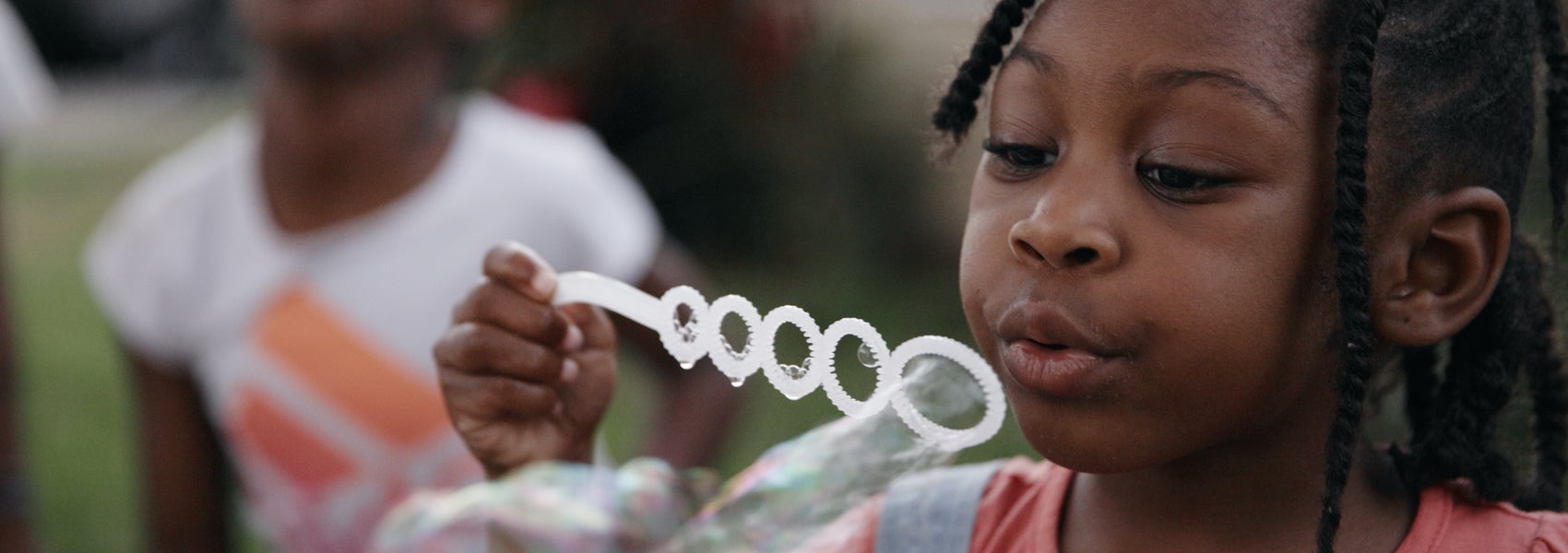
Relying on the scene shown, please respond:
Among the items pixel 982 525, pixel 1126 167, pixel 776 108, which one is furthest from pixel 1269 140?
pixel 776 108

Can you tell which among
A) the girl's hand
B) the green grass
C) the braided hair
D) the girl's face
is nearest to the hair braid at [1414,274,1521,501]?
the braided hair

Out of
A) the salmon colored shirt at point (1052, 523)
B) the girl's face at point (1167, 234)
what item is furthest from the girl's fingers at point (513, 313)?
the girl's face at point (1167, 234)

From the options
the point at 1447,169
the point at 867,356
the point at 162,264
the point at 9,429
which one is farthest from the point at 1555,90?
the point at 9,429

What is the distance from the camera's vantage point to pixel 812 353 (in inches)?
51.2

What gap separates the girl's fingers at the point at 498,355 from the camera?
1497 mm

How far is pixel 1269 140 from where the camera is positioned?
1.19 metres

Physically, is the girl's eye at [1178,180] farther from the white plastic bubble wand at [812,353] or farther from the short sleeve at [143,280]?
the short sleeve at [143,280]

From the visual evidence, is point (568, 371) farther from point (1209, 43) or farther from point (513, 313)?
point (1209, 43)

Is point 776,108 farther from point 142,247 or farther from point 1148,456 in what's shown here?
point 1148,456

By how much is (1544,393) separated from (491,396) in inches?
38.9

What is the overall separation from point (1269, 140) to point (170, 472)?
6.22ft

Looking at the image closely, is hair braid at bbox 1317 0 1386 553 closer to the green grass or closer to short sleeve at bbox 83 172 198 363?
the green grass

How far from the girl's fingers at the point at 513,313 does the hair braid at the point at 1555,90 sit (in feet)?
2.97

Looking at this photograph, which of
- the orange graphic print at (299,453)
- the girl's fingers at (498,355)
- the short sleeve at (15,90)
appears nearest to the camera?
the girl's fingers at (498,355)
